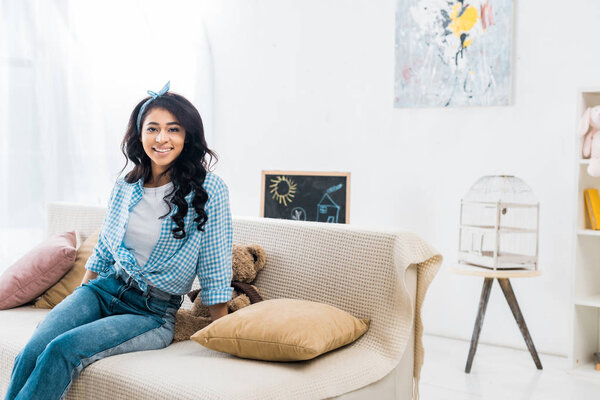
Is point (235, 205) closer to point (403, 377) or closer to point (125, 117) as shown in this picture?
point (125, 117)

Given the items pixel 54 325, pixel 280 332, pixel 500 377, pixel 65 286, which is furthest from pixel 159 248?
pixel 500 377

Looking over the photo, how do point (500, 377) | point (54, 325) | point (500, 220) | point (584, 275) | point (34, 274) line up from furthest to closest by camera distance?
1. point (500, 220)
2. point (584, 275)
3. point (500, 377)
4. point (34, 274)
5. point (54, 325)

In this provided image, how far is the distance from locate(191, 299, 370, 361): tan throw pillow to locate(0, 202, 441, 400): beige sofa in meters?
0.04

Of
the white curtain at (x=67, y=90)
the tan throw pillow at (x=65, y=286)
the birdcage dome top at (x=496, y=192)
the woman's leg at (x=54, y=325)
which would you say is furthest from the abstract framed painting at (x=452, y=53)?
the woman's leg at (x=54, y=325)

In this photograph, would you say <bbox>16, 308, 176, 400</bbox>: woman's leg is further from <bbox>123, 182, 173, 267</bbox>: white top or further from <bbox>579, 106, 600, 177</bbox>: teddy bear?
<bbox>579, 106, 600, 177</bbox>: teddy bear

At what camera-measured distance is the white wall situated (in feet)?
10.6

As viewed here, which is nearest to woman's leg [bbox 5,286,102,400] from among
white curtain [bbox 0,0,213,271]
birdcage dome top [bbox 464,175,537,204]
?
white curtain [bbox 0,0,213,271]

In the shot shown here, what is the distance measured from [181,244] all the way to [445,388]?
56.7 inches

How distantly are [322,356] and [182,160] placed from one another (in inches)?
30.3

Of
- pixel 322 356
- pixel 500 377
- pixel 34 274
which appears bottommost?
pixel 500 377

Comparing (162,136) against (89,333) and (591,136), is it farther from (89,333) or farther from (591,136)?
(591,136)

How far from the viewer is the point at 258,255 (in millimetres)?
2205

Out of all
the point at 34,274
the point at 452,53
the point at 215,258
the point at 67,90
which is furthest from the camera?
the point at 67,90

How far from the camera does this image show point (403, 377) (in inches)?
78.3
